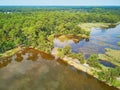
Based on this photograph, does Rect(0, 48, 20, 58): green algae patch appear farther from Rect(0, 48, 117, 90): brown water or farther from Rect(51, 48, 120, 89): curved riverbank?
Rect(51, 48, 120, 89): curved riverbank

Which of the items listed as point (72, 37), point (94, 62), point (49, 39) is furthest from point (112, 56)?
point (72, 37)

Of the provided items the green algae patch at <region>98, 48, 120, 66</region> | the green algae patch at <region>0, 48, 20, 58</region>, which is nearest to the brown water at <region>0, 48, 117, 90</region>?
the green algae patch at <region>0, 48, 20, 58</region>

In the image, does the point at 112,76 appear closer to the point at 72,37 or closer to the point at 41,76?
the point at 41,76

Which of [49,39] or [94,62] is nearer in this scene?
[94,62]

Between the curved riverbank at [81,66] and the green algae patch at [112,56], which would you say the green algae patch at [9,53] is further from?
the green algae patch at [112,56]

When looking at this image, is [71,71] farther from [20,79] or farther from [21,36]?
[21,36]

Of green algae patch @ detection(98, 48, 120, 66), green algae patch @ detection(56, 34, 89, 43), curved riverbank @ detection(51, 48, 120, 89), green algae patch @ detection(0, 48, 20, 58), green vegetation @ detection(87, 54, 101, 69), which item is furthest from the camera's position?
green algae patch @ detection(56, 34, 89, 43)

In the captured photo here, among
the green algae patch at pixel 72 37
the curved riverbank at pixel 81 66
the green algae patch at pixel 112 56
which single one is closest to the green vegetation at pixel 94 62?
the curved riverbank at pixel 81 66
